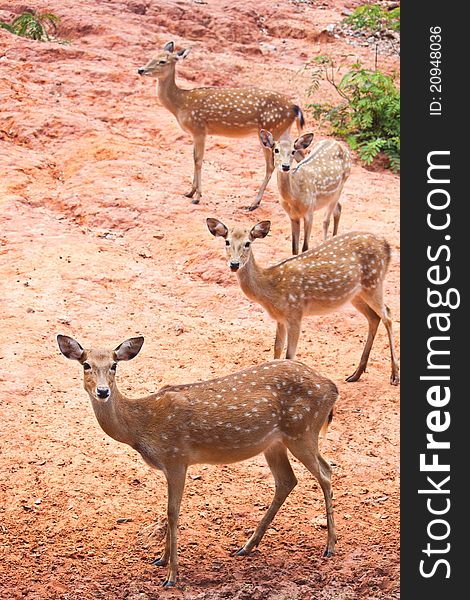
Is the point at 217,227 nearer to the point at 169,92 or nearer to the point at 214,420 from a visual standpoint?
the point at 214,420

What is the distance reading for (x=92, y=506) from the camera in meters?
7.00

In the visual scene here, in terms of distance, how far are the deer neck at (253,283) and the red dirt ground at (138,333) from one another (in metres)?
0.84

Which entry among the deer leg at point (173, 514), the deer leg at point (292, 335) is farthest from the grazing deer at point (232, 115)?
the deer leg at point (173, 514)

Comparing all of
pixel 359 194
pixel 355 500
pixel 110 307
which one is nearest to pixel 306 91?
pixel 359 194

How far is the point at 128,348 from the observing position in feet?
21.0

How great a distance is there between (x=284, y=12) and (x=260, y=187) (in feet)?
37.2

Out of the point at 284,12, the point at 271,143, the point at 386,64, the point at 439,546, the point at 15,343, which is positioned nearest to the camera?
the point at 439,546

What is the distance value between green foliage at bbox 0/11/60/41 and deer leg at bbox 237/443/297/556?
45.8 ft

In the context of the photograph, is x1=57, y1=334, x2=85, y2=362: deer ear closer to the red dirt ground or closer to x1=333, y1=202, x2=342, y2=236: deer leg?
the red dirt ground

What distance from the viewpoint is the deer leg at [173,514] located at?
6.12m

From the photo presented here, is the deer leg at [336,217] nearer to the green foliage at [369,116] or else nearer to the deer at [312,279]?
the deer at [312,279]

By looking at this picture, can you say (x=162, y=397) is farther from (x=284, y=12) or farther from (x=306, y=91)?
(x=284, y=12)

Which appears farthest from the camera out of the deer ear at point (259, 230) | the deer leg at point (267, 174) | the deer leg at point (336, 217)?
the deer leg at point (267, 174)

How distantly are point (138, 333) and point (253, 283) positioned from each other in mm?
1586
